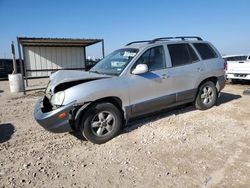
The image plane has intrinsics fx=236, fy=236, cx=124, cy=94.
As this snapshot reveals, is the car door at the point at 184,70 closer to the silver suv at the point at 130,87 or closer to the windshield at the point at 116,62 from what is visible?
the silver suv at the point at 130,87

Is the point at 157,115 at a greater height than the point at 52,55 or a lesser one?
lesser

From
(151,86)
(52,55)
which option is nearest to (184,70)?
(151,86)

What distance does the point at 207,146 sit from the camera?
14.1ft

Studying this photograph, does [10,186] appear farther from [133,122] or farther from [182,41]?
[182,41]

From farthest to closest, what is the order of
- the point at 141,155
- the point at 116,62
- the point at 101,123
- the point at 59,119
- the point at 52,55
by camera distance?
the point at 52,55 < the point at 116,62 < the point at 101,123 < the point at 59,119 < the point at 141,155

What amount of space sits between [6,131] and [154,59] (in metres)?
3.78

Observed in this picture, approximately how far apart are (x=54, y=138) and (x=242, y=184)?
349cm

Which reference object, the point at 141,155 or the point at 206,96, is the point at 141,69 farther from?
the point at 206,96

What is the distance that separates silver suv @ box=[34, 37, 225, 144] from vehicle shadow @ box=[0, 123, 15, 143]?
0.98 m

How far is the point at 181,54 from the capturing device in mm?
5883

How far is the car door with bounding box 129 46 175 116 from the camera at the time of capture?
495 centimetres

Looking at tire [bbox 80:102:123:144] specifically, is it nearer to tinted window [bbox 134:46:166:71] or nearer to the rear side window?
tinted window [bbox 134:46:166:71]

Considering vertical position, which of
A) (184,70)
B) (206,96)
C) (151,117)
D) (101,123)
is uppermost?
(184,70)

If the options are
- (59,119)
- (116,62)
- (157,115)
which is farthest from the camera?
(157,115)
